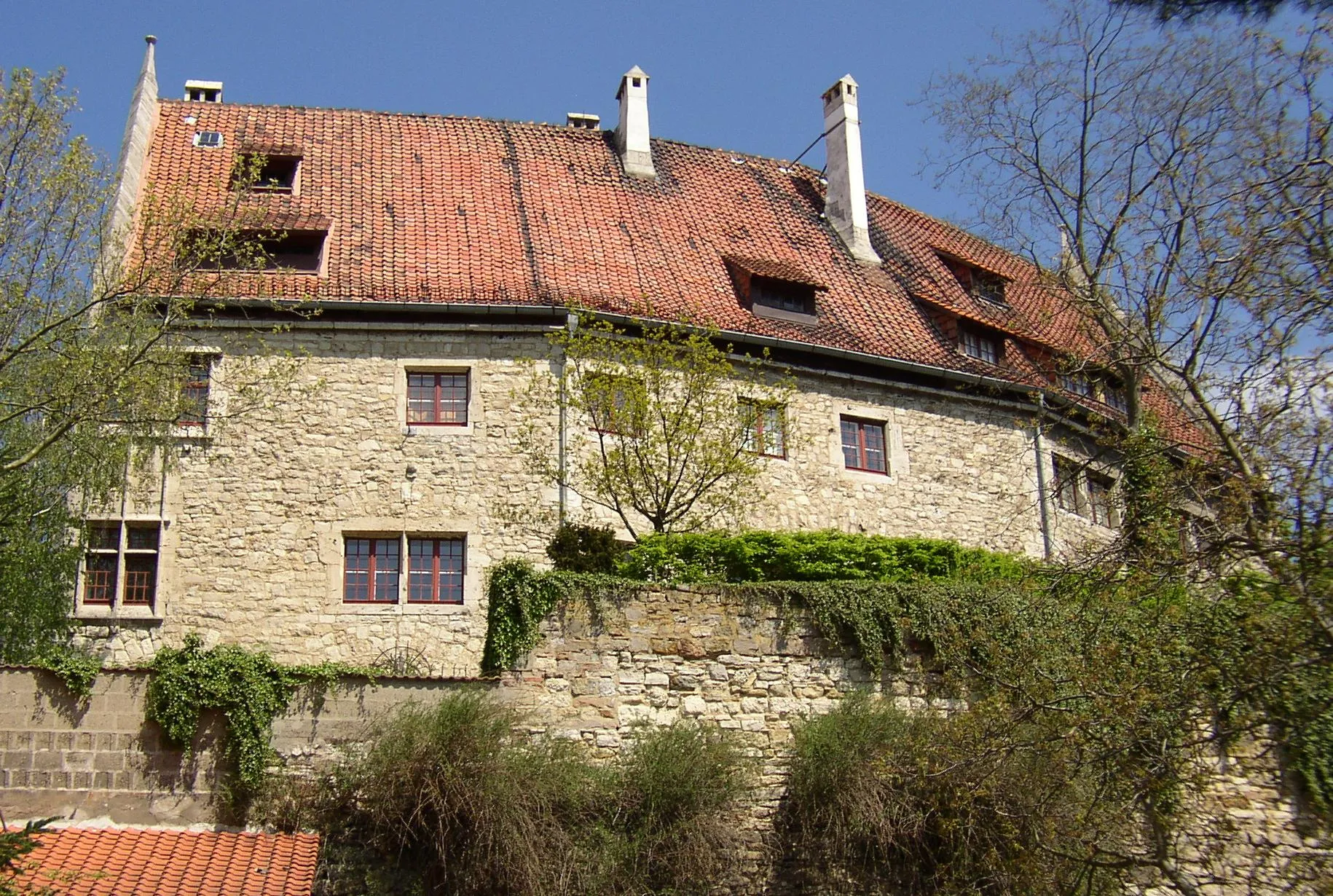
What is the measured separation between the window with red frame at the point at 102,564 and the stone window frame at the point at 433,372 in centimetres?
357

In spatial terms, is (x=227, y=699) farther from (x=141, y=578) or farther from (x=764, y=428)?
(x=764, y=428)

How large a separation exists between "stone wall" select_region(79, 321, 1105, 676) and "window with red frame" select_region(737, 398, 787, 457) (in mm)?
168

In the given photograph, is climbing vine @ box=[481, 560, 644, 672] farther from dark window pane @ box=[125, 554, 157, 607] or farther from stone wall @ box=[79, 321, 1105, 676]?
dark window pane @ box=[125, 554, 157, 607]

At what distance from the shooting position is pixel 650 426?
16328mm

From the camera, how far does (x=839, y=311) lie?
21.0 m

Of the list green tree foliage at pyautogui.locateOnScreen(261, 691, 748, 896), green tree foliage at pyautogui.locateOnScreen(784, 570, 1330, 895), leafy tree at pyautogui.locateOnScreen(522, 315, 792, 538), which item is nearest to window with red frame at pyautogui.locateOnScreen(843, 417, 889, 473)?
leafy tree at pyautogui.locateOnScreen(522, 315, 792, 538)

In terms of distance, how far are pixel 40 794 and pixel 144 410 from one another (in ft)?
13.0

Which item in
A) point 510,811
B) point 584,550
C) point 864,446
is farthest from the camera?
point 864,446

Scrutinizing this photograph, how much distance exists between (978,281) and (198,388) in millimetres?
12445

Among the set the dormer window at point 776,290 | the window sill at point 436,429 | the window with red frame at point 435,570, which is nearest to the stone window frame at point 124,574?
the window with red frame at point 435,570

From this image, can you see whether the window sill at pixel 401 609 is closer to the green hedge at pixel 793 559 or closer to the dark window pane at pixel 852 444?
the green hedge at pixel 793 559

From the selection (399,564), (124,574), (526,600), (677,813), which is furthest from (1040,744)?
(124,574)

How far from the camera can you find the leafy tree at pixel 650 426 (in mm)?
16312

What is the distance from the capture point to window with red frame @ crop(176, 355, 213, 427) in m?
17.4
